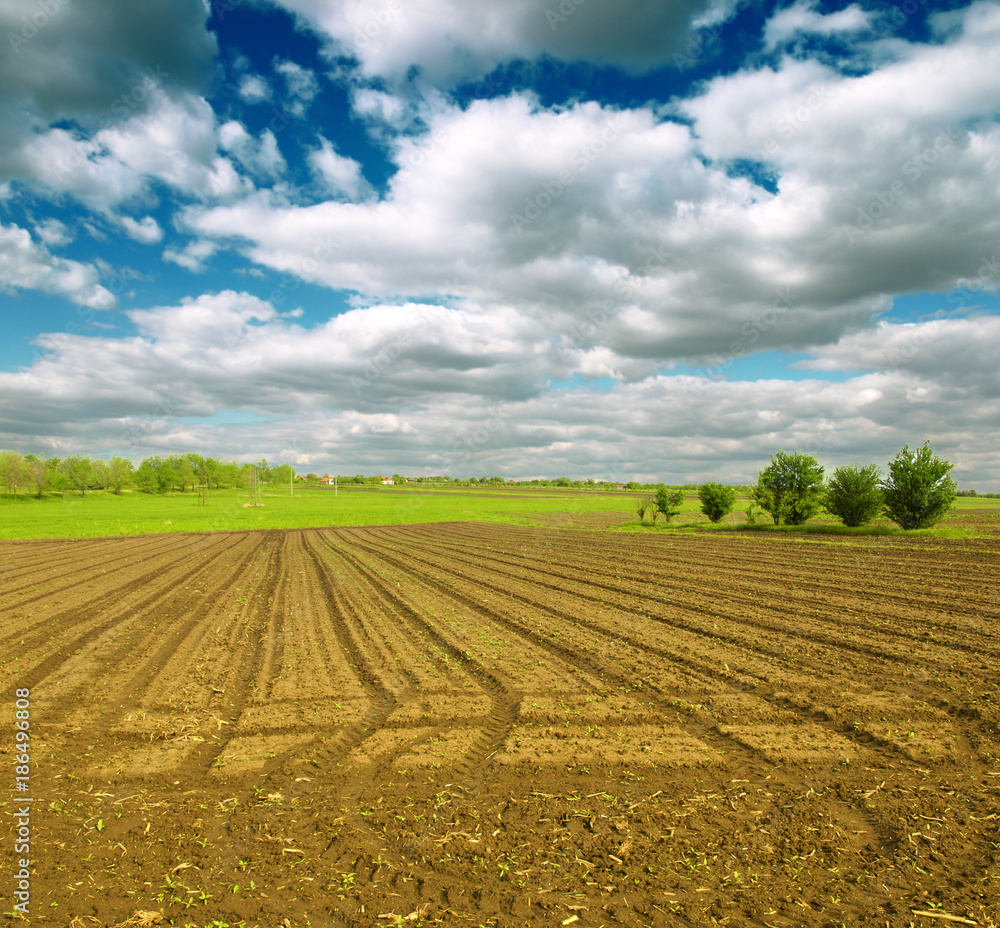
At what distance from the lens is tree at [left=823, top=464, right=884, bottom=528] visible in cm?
3703

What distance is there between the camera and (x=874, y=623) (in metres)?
12.0

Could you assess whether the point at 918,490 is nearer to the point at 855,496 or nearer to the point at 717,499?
the point at 855,496

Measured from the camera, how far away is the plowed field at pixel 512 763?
4.14 metres

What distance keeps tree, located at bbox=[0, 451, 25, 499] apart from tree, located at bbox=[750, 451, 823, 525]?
415ft

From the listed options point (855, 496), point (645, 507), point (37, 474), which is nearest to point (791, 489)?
point (855, 496)

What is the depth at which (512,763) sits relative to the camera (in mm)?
6176

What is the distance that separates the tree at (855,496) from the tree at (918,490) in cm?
112

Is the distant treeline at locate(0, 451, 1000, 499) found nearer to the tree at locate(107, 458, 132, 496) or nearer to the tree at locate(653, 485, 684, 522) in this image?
the tree at locate(107, 458, 132, 496)

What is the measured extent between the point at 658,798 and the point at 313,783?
11.8 ft

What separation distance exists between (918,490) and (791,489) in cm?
948

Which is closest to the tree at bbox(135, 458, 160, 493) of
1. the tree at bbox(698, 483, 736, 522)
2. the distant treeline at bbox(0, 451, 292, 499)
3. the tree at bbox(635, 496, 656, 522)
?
the distant treeline at bbox(0, 451, 292, 499)

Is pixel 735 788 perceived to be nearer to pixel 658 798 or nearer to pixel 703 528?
pixel 658 798

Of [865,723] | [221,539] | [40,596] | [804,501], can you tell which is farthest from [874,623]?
[221,539]

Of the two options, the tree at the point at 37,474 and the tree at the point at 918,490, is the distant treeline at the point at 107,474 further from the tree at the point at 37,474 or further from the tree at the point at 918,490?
the tree at the point at 918,490
